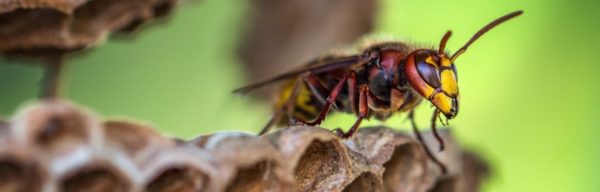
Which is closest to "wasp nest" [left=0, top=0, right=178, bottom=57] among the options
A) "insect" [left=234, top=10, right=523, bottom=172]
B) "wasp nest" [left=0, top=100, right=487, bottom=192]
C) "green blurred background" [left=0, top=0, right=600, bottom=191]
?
"insect" [left=234, top=10, right=523, bottom=172]

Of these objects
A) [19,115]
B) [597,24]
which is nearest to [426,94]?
[19,115]

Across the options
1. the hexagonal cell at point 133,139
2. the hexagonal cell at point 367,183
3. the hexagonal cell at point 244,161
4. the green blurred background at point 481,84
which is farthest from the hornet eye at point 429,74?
the green blurred background at point 481,84

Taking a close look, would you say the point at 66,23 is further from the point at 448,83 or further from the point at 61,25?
the point at 448,83

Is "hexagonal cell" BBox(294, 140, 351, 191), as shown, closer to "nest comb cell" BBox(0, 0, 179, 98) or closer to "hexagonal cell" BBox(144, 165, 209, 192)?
Answer: "hexagonal cell" BBox(144, 165, 209, 192)

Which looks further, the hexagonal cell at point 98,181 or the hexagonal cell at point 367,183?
the hexagonal cell at point 367,183

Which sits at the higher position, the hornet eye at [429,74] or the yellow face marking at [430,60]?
the yellow face marking at [430,60]

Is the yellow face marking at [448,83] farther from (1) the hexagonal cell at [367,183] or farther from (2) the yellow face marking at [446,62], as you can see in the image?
(1) the hexagonal cell at [367,183]

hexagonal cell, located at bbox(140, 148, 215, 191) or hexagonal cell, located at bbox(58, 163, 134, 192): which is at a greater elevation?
hexagonal cell, located at bbox(58, 163, 134, 192)
